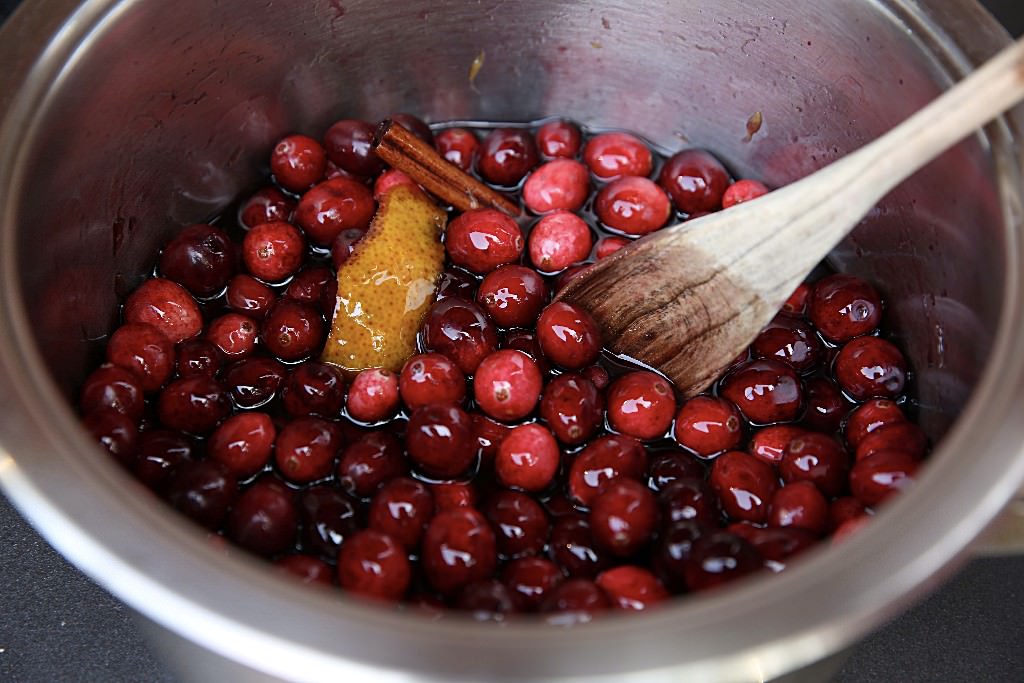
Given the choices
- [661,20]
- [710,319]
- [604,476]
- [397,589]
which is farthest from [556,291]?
[397,589]

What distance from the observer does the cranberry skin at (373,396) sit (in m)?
1.84

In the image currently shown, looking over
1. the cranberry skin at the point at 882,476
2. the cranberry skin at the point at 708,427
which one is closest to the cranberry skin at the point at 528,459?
the cranberry skin at the point at 708,427

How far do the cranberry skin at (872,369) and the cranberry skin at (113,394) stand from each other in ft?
4.53

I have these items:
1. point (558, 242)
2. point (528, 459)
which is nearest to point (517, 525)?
point (528, 459)

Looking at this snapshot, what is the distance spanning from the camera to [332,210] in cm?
212

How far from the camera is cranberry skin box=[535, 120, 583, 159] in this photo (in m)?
2.33

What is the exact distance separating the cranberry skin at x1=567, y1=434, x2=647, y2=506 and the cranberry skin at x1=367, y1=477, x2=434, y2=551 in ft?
0.96

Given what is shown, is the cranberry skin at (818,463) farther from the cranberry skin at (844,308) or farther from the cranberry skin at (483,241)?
the cranberry skin at (483,241)

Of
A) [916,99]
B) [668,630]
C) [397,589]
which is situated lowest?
[397,589]

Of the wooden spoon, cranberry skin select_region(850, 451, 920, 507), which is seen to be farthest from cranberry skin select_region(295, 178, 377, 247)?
cranberry skin select_region(850, 451, 920, 507)

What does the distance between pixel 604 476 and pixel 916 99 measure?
0.94 m

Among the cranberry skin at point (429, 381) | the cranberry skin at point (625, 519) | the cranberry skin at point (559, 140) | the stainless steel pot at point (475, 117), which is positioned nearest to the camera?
the stainless steel pot at point (475, 117)

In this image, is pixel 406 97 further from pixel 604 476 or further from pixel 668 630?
pixel 668 630

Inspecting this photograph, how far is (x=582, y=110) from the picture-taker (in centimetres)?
242
